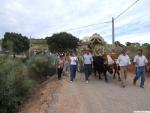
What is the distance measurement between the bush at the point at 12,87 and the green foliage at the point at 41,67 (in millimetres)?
10239

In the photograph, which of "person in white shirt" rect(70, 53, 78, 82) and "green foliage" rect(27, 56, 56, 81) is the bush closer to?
"person in white shirt" rect(70, 53, 78, 82)

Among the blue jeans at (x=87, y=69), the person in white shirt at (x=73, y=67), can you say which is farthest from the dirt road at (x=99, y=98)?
the person in white shirt at (x=73, y=67)

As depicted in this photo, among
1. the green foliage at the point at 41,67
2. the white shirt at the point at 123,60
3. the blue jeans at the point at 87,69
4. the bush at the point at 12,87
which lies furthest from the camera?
the green foliage at the point at 41,67

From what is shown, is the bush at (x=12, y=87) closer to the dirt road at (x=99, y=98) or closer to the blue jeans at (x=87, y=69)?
the dirt road at (x=99, y=98)

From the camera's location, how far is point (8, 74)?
60.0 ft

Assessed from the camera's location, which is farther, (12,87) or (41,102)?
(12,87)

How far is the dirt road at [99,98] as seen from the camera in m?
13.1

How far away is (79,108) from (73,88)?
16.6 ft

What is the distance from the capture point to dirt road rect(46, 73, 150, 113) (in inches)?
514

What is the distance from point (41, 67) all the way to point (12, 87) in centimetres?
1312

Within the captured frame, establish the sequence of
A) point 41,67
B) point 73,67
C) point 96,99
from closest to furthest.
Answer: point 96,99 → point 73,67 → point 41,67

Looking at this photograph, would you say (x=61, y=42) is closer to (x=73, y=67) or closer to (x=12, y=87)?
(x=73, y=67)

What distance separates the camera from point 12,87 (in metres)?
18.2

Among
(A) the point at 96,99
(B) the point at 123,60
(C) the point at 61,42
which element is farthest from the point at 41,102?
Answer: (C) the point at 61,42
